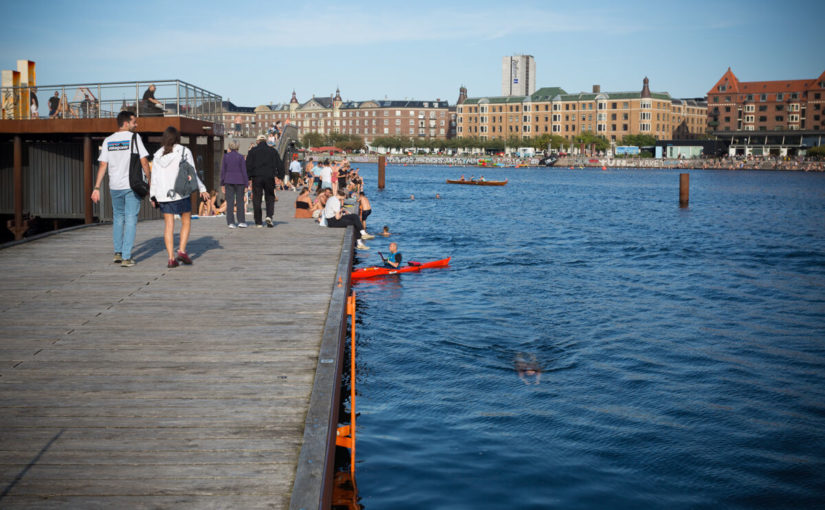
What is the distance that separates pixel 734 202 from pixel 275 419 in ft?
220

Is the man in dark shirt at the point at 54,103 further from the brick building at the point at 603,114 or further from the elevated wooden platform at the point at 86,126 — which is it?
the brick building at the point at 603,114

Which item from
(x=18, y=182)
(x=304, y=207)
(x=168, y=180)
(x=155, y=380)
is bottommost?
(x=155, y=380)

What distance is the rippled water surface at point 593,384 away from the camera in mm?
8797

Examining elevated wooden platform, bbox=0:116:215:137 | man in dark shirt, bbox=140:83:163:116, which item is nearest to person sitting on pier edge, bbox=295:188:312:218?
elevated wooden platform, bbox=0:116:215:137

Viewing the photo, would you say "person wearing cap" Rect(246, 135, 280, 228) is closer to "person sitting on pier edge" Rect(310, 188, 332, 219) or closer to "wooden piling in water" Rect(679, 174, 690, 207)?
"person sitting on pier edge" Rect(310, 188, 332, 219)

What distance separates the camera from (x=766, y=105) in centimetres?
16938

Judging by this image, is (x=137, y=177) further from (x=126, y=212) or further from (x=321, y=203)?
(x=321, y=203)

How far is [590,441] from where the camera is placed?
10.0 metres

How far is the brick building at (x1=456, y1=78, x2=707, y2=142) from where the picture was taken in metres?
174

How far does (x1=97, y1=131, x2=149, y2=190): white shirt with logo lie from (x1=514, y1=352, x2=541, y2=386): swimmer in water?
7191mm

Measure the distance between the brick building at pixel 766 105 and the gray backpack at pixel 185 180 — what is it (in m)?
177

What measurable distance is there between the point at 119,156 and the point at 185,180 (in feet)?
3.48

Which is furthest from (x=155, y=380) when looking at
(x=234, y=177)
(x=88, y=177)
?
(x=88, y=177)

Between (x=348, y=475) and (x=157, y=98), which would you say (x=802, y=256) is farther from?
(x=348, y=475)
